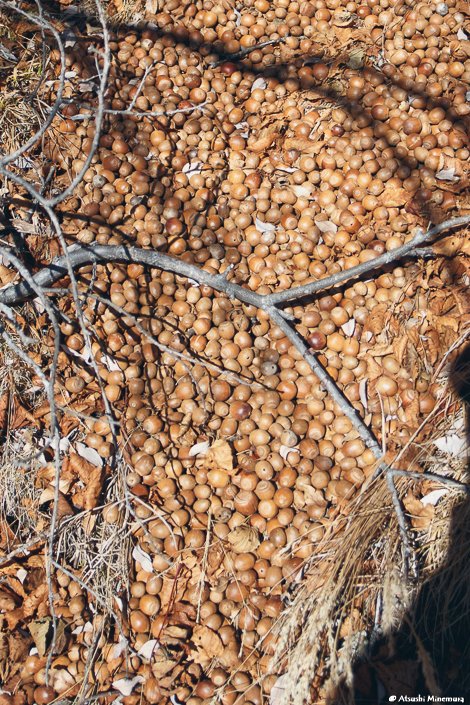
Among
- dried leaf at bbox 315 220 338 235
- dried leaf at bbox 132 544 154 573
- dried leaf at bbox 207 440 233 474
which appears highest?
dried leaf at bbox 315 220 338 235

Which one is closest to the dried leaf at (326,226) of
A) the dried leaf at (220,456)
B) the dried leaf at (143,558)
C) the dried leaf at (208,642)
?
the dried leaf at (220,456)

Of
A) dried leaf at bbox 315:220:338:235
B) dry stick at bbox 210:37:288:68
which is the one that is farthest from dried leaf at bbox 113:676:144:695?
dry stick at bbox 210:37:288:68

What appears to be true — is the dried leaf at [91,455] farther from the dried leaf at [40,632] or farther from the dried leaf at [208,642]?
the dried leaf at [208,642]

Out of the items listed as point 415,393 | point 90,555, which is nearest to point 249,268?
point 415,393

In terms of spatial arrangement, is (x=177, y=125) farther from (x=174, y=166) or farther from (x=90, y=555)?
(x=90, y=555)

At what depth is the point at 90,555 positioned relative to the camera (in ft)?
8.68

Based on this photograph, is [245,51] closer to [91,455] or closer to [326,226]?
[326,226]

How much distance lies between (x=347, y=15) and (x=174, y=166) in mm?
1554

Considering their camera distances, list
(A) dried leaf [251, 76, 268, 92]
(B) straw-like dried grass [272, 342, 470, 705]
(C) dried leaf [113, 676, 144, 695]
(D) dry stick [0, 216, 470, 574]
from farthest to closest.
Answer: (A) dried leaf [251, 76, 268, 92] < (D) dry stick [0, 216, 470, 574] < (C) dried leaf [113, 676, 144, 695] < (B) straw-like dried grass [272, 342, 470, 705]

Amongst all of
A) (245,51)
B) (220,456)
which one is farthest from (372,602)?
(245,51)

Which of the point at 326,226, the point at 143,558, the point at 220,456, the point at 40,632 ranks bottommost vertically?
the point at 40,632

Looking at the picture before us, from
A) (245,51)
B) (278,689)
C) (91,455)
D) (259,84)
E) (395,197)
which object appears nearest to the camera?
(278,689)

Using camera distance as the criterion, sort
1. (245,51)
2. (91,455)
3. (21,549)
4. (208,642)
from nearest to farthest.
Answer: (208,642) → (21,549) → (91,455) → (245,51)

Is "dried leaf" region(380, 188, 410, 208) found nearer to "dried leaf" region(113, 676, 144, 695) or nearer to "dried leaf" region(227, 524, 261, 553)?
"dried leaf" region(227, 524, 261, 553)
